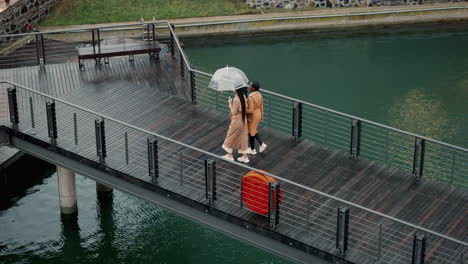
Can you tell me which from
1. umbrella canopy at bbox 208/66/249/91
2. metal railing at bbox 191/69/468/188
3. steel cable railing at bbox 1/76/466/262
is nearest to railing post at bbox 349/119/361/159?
metal railing at bbox 191/69/468/188

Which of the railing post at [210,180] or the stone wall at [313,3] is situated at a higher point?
the stone wall at [313,3]

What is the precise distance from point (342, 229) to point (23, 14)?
18.1 meters

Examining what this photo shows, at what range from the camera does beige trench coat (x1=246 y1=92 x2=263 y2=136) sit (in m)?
14.0

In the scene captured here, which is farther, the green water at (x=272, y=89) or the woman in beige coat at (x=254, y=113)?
the green water at (x=272, y=89)

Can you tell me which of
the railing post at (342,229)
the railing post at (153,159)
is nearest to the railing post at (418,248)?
the railing post at (342,229)

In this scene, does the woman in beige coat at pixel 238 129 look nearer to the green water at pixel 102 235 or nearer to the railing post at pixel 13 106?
the green water at pixel 102 235

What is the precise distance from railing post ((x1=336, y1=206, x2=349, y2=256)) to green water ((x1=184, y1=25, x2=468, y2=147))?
1094cm

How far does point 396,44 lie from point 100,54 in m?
14.6

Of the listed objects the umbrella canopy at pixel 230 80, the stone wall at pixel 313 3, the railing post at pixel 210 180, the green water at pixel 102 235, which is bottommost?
the green water at pixel 102 235

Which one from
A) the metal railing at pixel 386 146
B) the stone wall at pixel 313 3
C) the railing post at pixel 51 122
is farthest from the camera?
the stone wall at pixel 313 3

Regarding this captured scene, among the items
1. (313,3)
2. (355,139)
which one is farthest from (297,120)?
(313,3)

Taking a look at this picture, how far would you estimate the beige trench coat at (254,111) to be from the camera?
46.1 feet

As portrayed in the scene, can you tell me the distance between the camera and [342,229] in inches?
470

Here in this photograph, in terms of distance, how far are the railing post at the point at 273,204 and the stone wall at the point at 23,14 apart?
15.4 metres
